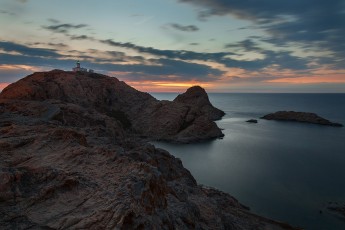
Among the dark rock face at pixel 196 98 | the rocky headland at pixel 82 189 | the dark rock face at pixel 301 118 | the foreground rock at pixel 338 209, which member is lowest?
the foreground rock at pixel 338 209

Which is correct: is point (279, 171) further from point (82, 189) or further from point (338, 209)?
point (82, 189)

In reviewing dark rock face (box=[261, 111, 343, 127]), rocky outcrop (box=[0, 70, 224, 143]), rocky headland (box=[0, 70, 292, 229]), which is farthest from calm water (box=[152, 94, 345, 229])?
dark rock face (box=[261, 111, 343, 127])

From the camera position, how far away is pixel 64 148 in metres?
19.1

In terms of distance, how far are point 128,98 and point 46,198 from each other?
4588 inches

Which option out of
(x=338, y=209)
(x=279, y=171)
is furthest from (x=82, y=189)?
A: (x=279, y=171)

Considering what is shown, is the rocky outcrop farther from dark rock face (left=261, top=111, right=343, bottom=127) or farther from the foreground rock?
dark rock face (left=261, top=111, right=343, bottom=127)

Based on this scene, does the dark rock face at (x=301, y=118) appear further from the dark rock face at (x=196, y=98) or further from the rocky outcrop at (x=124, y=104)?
the rocky outcrop at (x=124, y=104)

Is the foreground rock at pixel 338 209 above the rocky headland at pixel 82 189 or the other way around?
the other way around

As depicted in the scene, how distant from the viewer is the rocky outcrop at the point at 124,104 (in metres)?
106

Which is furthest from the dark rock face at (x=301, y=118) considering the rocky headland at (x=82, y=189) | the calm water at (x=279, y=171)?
the rocky headland at (x=82, y=189)

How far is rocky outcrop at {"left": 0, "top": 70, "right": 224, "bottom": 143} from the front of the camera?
346 ft

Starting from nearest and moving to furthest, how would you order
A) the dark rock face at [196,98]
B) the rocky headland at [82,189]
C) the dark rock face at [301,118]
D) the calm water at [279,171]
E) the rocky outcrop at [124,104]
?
the rocky headland at [82,189], the calm water at [279,171], the rocky outcrop at [124,104], the dark rock face at [301,118], the dark rock face at [196,98]

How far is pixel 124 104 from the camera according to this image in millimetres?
126000

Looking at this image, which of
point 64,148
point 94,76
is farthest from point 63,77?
point 64,148
